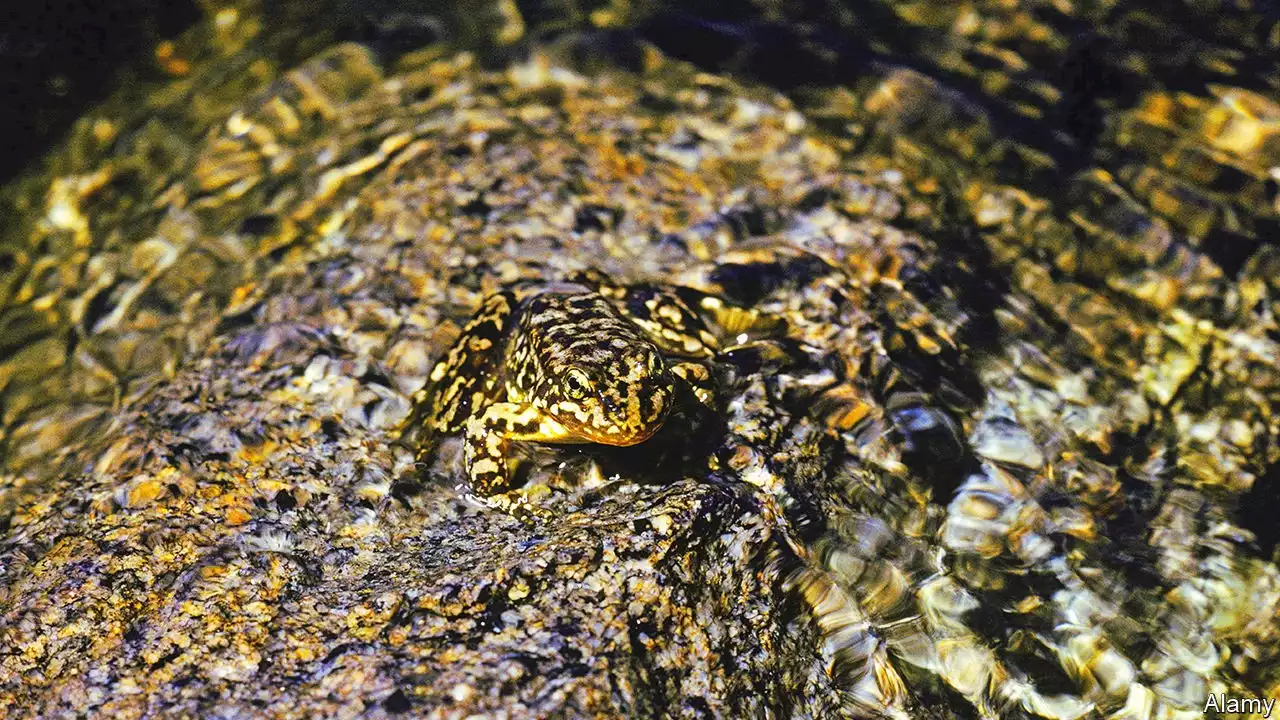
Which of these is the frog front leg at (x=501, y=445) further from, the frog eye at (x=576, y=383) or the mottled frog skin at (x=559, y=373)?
the frog eye at (x=576, y=383)

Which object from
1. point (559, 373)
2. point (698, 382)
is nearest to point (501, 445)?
point (559, 373)

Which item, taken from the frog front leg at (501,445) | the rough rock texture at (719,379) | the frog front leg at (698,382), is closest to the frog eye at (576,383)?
the frog front leg at (501,445)

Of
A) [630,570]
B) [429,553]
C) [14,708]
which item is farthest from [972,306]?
[14,708]

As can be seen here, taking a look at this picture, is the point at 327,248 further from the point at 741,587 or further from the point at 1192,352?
the point at 1192,352

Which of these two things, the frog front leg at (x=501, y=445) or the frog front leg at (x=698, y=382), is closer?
the frog front leg at (x=501, y=445)

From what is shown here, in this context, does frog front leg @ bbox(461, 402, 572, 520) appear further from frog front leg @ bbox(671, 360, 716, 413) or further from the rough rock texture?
frog front leg @ bbox(671, 360, 716, 413)

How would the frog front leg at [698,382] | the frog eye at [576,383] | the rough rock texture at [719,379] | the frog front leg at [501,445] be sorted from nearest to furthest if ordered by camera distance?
the rough rock texture at [719,379] < the frog eye at [576,383] < the frog front leg at [501,445] < the frog front leg at [698,382]
